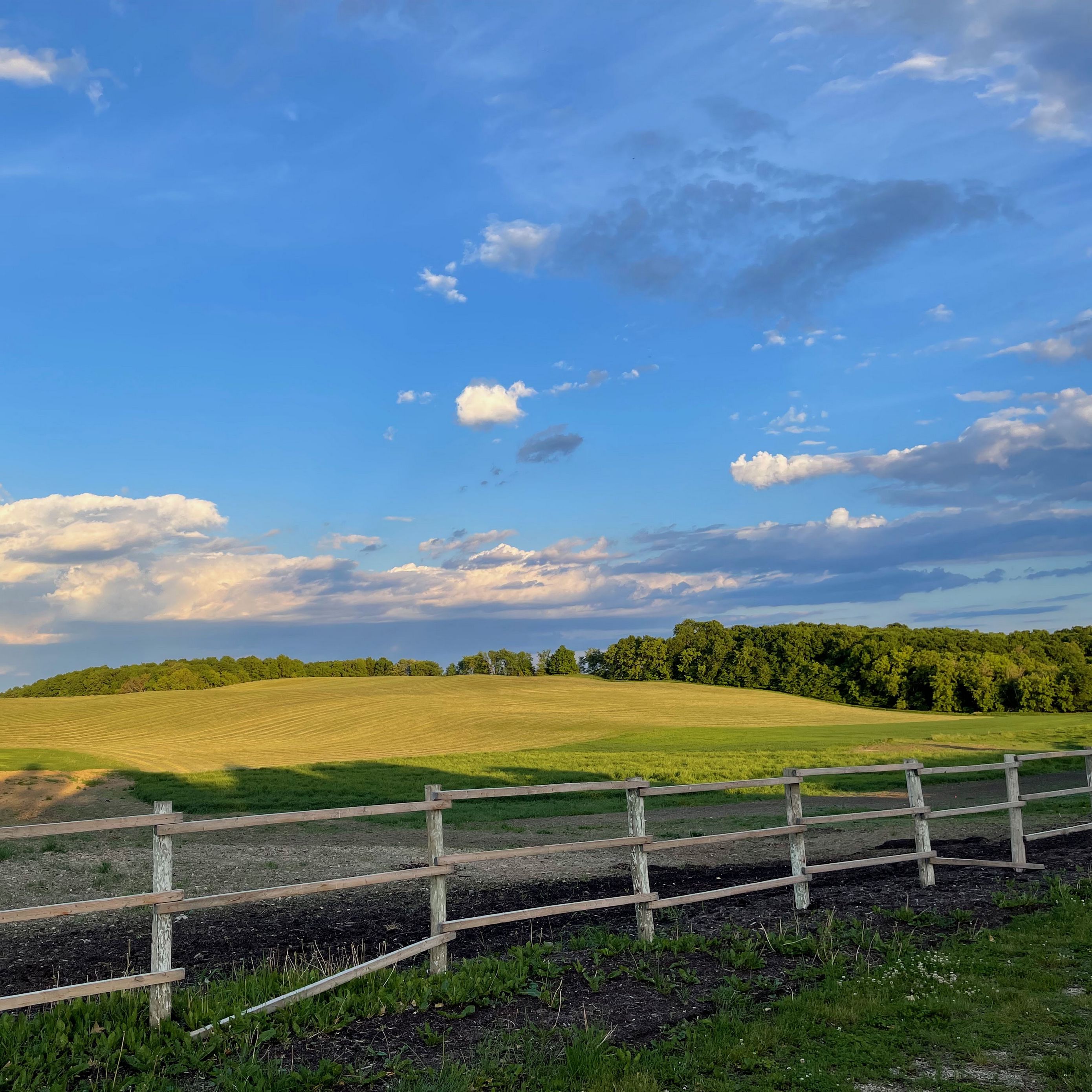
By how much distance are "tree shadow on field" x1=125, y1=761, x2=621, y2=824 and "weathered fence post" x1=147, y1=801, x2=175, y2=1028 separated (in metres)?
16.2

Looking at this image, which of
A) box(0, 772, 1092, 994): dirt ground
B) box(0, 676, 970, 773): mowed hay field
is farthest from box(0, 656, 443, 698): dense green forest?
box(0, 772, 1092, 994): dirt ground

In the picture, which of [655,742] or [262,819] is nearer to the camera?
[262,819]

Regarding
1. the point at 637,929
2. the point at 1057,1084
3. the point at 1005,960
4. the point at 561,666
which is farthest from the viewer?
the point at 561,666

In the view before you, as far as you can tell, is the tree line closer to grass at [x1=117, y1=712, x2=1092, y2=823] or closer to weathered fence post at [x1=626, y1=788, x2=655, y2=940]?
grass at [x1=117, y1=712, x2=1092, y2=823]

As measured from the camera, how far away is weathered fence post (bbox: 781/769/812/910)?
10.3 m

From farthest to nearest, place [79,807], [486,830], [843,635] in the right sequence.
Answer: [843,635], [79,807], [486,830]

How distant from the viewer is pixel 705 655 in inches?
4242

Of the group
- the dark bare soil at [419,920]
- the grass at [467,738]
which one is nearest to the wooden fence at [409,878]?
the dark bare soil at [419,920]

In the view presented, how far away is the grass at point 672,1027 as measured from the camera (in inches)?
225

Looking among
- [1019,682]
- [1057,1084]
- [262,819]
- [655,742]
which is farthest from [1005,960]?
[1019,682]

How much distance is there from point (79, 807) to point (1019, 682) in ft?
255

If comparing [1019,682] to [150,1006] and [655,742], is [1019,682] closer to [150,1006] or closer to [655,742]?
[655,742]

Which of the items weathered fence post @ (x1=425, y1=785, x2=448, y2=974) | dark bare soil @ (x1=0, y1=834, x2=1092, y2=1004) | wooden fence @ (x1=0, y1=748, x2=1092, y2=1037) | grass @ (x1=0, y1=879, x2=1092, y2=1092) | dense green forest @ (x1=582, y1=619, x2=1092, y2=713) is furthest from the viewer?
dense green forest @ (x1=582, y1=619, x2=1092, y2=713)

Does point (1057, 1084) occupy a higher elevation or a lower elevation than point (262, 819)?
lower
